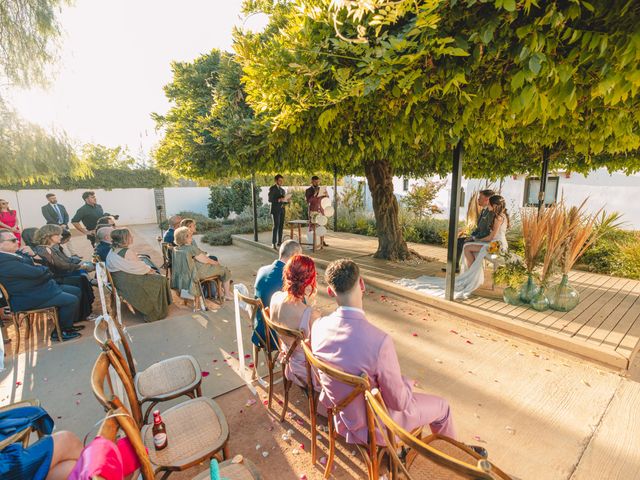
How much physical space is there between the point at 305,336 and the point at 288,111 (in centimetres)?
266

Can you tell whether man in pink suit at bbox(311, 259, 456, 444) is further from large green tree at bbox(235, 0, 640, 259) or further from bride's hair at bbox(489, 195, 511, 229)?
bride's hair at bbox(489, 195, 511, 229)

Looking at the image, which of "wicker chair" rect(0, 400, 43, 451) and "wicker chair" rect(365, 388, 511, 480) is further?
"wicker chair" rect(0, 400, 43, 451)

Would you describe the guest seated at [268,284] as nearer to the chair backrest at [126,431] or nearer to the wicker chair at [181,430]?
the wicker chair at [181,430]

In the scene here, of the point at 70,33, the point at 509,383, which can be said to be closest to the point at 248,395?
the point at 509,383

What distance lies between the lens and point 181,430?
1.83 meters

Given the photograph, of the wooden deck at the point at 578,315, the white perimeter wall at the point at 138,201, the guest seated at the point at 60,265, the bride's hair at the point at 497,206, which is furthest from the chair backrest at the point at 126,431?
the white perimeter wall at the point at 138,201

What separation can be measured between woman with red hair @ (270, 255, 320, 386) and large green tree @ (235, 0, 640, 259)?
1.82 metres

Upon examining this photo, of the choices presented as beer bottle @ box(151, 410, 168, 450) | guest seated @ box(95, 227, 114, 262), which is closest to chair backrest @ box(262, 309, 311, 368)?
beer bottle @ box(151, 410, 168, 450)

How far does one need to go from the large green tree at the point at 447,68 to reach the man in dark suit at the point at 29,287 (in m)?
3.39

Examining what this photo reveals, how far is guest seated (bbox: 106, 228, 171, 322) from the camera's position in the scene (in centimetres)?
428

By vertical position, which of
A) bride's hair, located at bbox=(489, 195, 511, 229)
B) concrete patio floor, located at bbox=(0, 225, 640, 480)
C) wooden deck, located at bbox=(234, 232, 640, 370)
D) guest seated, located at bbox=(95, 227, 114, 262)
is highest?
bride's hair, located at bbox=(489, 195, 511, 229)

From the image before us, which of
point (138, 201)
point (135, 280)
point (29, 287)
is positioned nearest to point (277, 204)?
point (135, 280)

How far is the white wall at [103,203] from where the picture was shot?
15.0m

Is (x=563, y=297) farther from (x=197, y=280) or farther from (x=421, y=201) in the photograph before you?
(x=421, y=201)
